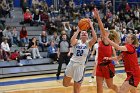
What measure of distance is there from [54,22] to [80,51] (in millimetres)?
9825

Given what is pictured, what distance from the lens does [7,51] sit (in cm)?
1316

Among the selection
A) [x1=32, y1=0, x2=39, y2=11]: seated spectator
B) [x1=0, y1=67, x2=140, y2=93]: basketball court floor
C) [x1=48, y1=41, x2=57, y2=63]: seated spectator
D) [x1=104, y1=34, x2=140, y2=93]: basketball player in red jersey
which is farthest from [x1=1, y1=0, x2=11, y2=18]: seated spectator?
[x1=104, y1=34, x2=140, y2=93]: basketball player in red jersey

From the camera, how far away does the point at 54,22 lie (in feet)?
54.6

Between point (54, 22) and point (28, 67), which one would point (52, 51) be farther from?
point (54, 22)

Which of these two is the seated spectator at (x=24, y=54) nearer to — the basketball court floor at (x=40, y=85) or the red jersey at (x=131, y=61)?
the basketball court floor at (x=40, y=85)

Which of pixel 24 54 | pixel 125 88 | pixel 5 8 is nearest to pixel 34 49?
A: pixel 24 54

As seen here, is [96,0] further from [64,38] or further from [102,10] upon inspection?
[64,38]

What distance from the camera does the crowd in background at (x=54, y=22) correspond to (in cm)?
1406

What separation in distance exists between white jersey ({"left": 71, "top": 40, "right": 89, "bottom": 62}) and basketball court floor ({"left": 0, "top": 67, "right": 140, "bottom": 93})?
7.20ft

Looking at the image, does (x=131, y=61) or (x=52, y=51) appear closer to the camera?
(x=131, y=61)

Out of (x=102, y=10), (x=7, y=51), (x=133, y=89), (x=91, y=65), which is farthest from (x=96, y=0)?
(x=133, y=89)

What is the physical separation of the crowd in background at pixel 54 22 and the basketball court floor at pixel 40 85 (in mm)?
1426

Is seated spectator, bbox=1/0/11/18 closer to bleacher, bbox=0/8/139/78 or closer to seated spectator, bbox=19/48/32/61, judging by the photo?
bleacher, bbox=0/8/139/78

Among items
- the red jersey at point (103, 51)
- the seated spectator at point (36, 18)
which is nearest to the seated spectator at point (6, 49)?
the seated spectator at point (36, 18)
